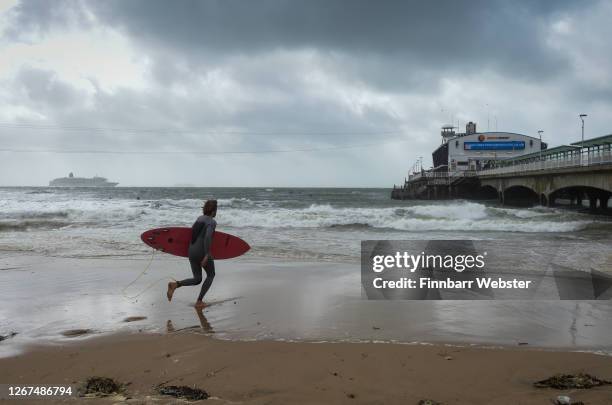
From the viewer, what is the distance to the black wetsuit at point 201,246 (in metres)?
6.21

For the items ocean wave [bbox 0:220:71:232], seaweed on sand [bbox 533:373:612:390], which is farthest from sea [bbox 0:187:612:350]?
ocean wave [bbox 0:220:71:232]

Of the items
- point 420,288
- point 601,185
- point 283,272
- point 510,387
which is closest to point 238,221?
point 283,272

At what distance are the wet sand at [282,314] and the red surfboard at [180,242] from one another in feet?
1.91

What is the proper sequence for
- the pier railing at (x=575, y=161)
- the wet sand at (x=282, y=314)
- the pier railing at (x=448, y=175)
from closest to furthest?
the wet sand at (x=282, y=314)
the pier railing at (x=575, y=161)
the pier railing at (x=448, y=175)

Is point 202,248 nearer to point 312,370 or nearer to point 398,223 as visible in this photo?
point 312,370

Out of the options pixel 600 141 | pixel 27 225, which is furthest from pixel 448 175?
pixel 27 225

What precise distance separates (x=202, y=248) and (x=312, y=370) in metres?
3.04

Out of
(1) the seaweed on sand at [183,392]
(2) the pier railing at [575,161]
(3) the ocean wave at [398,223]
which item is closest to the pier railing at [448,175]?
(2) the pier railing at [575,161]

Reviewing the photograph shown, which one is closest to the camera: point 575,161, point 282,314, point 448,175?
point 282,314

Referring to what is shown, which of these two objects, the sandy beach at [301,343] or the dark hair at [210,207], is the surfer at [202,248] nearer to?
the dark hair at [210,207]

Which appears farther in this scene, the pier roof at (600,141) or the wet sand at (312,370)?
the pier roof at (600,141)

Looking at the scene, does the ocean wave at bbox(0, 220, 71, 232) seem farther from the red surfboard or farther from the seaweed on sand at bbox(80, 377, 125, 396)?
the seaweed on sand at bbox(80, 377, 125, 396)

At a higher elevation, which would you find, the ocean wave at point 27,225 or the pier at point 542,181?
the pier at point 542,181

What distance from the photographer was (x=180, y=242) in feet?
25.5
